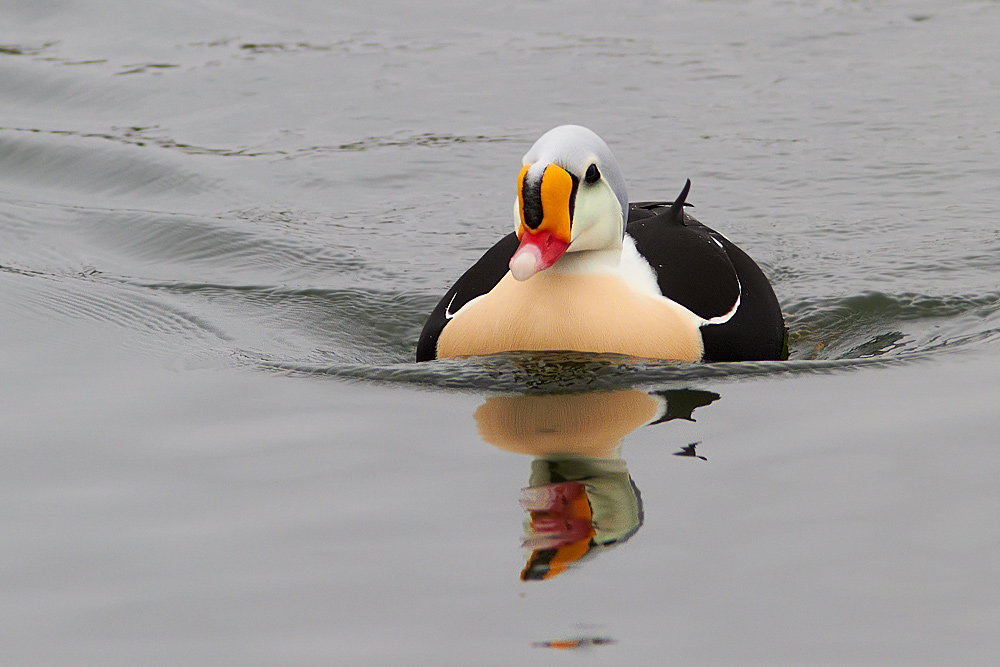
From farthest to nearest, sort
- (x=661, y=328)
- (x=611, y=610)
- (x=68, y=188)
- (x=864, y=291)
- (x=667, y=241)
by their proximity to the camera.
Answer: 1. (x=68, y=188)
2. (x=864, y=291)
3. (x=667, y=241)
4. (x=661, y=328)
5. (x=611, y=610)

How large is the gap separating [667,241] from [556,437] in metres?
1.20

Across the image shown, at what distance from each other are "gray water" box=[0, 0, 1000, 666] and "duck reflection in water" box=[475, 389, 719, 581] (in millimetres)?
40

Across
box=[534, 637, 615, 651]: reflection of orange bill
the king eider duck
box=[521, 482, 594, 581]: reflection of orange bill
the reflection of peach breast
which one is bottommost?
box=[534, 637, 615, 651]: reflection of orange bill

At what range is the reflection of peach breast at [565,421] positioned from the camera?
152 inches

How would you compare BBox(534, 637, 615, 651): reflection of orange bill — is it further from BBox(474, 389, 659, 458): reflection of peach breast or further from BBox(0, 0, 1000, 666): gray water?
BBox(474, 389, 659, 458): reflection of peach breast

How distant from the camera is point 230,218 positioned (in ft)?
24.5

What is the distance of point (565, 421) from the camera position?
13.4 feet

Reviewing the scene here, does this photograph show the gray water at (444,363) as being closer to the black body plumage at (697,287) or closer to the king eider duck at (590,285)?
the king eider duck at (590,285)

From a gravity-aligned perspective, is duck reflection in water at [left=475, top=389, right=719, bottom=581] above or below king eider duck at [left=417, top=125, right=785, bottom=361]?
below

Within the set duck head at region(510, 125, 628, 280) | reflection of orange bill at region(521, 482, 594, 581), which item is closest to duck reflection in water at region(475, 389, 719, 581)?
reflection of orange bill at region(521, 482, 594, 581)

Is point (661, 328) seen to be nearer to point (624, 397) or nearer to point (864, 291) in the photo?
point (624, 397)

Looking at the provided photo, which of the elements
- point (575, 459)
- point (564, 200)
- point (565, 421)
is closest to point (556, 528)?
point (575, 459)

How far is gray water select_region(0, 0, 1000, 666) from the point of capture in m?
2.94

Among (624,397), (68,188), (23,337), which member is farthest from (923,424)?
(68,188)
